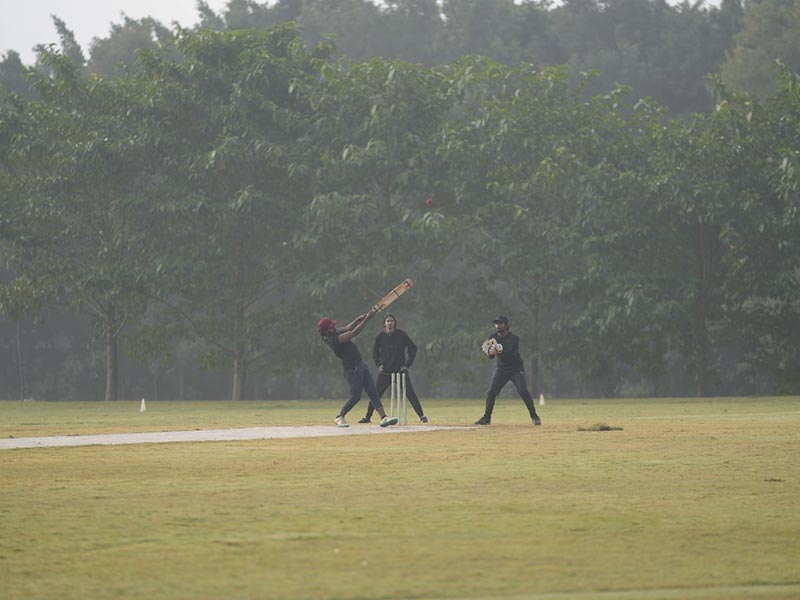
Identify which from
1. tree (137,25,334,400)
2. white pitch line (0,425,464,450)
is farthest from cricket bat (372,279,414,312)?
tree (137,25,334,400)

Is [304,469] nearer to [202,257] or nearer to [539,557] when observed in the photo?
[539,557]

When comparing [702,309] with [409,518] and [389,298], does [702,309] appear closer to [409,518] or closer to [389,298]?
[389,298]

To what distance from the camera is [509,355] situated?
24578 millimetres

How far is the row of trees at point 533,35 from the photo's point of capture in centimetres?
7331

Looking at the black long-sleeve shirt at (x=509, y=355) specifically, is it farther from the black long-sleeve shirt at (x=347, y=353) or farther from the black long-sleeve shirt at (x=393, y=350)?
the black long-sleeve shirt at (x=347, y=353)

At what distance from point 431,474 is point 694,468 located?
9.53ft

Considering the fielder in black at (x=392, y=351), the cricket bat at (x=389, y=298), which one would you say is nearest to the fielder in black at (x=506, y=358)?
the fielder in black at (x=392, y=351)

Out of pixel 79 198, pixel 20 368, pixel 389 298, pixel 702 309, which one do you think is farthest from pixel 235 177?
pixel 389 298

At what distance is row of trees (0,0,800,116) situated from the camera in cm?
7331

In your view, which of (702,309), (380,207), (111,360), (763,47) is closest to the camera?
(702,309)

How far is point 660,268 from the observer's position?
49.2 metres

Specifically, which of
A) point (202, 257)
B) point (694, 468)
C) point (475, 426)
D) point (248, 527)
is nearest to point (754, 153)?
point (202, 257)

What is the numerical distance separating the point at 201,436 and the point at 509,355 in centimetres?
510

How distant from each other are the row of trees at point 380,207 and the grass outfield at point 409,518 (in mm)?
26302
